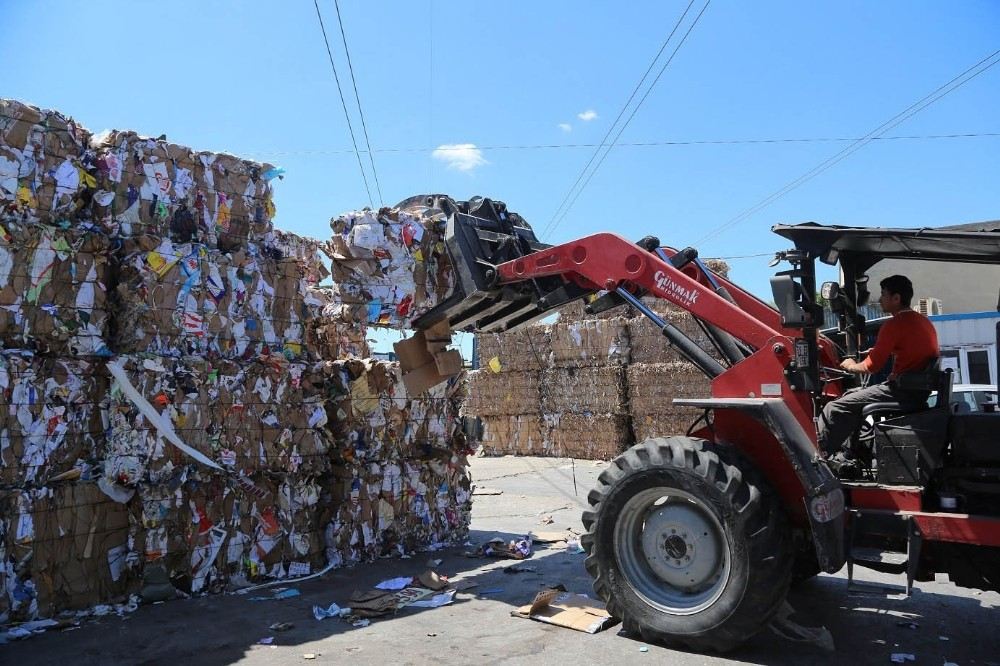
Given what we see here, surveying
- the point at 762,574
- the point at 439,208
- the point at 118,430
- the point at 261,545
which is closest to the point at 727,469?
the point at 762,574

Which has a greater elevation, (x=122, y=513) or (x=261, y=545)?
(x=122, y=513)

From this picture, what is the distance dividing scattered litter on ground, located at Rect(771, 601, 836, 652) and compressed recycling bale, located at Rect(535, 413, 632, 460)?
447 inches

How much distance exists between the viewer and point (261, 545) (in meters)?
7.18

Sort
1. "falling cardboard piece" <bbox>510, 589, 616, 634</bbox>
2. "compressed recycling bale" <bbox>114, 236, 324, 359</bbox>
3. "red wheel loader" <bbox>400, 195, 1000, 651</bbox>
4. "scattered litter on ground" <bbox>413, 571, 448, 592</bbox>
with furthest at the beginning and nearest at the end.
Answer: "scattered litter on ground" <bbox>413, 571, 448, 592</bbox> → "compressed recycling bale" <bbox>114, 236, 324, 359</bbox> → "falling cardboard piece" <bbox>510, 589, 616, 634</bbox> → "red wheel loader" <bbox>400, 195, 1000, 651</bbox>

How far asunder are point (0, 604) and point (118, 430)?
58.6 inches

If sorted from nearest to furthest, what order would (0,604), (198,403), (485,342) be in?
(0,604)
(198,403)
(485,342)

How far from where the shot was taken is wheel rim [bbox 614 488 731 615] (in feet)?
17.3

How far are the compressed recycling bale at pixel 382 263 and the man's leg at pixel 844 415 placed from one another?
373cm

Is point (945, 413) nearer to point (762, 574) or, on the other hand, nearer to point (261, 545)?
point (762, 574)

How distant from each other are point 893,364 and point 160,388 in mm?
5876

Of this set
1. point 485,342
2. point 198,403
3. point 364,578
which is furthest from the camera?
point 485,342

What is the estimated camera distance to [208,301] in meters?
6.98

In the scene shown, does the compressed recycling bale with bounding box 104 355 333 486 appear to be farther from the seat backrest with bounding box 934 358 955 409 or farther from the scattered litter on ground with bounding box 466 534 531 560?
the seat backrest with bounding box 934 358 955 409

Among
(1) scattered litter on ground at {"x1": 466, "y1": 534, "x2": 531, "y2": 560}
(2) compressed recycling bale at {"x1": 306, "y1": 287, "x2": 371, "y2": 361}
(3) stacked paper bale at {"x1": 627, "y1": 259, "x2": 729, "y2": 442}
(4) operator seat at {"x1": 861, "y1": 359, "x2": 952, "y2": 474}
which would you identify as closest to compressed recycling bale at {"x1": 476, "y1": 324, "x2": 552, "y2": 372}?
(3) stacked paper bale at {"x1": 627, "y1": 259, "x2": 729, "y2": 442}
